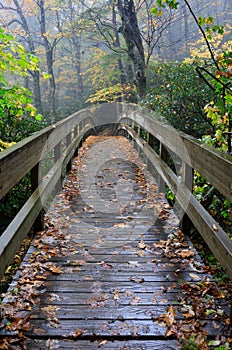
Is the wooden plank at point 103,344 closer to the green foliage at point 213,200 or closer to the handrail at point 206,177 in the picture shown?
the handrail at point 206,177

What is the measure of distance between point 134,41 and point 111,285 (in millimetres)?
10518

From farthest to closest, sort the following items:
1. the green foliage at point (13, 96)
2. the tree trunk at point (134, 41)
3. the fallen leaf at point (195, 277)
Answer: the tree trunk at point (134, 41) < the green foliage at point (13, 96) < the fallen leaf at point (195, 277)

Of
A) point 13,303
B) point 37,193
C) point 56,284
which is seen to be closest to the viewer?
point 13,303

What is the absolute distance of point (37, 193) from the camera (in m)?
3.95

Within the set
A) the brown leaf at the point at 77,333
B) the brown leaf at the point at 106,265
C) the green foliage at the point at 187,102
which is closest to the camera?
the brown leaf at the point at 77,333

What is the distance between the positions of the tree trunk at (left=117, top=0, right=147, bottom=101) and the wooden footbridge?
736 centimetres

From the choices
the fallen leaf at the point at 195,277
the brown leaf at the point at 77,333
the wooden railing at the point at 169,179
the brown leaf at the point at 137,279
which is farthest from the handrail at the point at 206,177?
the brown leaf at the point at 77,333

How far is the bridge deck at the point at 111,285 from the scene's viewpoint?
2576 mm

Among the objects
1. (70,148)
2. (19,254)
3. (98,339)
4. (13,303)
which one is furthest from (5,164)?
(70,148)

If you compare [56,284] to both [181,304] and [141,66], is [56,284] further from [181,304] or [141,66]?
[141,66]

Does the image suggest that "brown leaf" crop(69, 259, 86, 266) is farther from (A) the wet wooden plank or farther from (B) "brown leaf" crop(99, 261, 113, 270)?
(A) the wet wooden plank

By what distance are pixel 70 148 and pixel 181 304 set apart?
4788 millimetres

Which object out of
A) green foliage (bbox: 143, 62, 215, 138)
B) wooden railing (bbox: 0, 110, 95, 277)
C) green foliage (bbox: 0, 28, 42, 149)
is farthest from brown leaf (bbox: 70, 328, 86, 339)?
green foliage (bbox: 143, 62, 215, 138)

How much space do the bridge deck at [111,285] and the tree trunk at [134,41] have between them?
25.2ft
